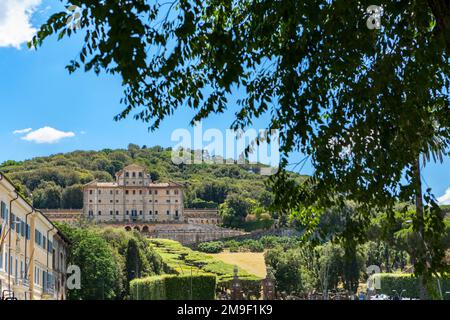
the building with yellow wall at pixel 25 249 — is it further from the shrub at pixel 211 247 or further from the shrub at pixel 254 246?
the shrub at pixel 254 246

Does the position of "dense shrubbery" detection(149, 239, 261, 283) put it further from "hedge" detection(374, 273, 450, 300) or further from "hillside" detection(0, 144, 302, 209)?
"hillside" detection(0, 144, 302, 209)

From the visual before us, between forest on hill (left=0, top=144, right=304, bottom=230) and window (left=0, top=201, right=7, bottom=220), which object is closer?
window (left=0, top=201, right=7, bottom=220)

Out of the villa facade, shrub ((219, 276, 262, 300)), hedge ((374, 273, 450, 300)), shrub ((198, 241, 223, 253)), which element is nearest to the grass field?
shrub ((198, 241, 223, 253))

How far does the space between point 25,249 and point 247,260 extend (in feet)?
264

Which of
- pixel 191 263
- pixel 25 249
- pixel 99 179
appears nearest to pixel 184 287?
pixel 25 249

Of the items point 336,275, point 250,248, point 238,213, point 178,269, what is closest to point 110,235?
point 178,269

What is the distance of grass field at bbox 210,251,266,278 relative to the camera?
10519 centimetres

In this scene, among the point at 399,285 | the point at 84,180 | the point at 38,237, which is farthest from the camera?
the point at 84,180

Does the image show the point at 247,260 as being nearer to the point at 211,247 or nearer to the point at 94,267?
the point at 211,247

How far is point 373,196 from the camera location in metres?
8.52

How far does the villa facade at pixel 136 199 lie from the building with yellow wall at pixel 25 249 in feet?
377

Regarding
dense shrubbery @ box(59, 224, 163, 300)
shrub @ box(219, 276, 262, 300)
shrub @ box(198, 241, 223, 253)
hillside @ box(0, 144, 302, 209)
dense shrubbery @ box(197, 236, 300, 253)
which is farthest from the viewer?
hillside @ box(0, 144, 302, 209)

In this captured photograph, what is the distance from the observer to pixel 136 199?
16888 centimetres

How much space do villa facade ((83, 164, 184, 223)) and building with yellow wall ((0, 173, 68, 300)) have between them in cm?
11477
